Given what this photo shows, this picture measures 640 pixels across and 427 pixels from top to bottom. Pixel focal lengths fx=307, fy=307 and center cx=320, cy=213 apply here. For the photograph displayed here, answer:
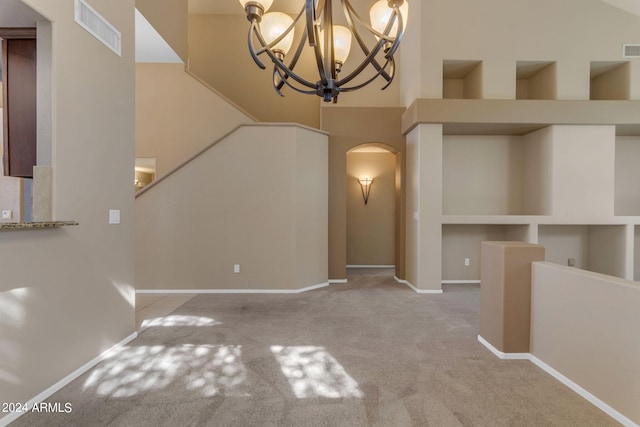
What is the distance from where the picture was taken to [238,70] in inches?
288

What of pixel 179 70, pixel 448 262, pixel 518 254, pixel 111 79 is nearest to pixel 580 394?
pixel 518 254

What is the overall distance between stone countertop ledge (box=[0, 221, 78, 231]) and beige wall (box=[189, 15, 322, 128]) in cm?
567

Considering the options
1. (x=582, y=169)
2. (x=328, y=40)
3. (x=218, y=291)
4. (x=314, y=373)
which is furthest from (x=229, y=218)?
(x=582, y=169)

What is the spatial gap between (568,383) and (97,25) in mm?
4857

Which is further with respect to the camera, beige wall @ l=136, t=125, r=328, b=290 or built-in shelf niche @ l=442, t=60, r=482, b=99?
built-in shelf niche @ l=442, t=60, r=482, b=99

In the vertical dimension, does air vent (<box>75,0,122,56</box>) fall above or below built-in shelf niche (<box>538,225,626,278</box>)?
above

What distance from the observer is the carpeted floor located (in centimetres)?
198

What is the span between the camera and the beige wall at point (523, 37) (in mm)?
4895

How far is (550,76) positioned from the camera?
16.6ft

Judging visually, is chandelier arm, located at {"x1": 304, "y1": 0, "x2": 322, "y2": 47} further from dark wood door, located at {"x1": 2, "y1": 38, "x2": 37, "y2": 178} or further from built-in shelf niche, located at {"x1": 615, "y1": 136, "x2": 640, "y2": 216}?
built-in shelf niche, located at {"x1": 615, "y1": 136, "x2": 640, "y2": 216}

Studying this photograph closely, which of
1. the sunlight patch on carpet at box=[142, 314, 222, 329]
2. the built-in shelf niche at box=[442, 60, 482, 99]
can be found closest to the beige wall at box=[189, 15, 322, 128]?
the built-in shelf niche at box=[442, 60, 482, 99]

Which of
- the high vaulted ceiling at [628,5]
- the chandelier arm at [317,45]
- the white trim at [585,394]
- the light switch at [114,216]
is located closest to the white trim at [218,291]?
the light switch at [114,216]

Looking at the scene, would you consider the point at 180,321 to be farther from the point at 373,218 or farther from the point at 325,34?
the point at 373,218

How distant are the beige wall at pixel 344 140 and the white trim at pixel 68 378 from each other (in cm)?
363
